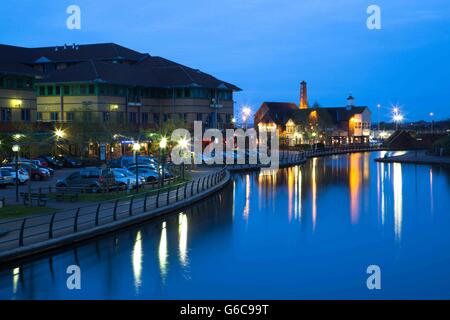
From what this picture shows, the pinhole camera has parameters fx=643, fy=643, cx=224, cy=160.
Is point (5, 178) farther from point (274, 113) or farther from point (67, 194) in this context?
point (274, 113)

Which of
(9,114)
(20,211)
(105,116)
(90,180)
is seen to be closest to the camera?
(20,211)

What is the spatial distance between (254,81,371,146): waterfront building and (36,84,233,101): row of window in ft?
131

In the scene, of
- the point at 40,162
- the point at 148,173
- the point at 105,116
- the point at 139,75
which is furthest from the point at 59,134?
the point at 139,75

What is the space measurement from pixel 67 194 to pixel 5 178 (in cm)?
986

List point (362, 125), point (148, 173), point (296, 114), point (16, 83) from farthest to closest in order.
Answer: point (362, 125)
point (296, 114)
point (16, 83)
point (148, 173)

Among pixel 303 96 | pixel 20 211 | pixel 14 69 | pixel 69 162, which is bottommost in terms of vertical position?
pixel 20 211

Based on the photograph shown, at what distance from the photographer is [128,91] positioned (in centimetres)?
7550

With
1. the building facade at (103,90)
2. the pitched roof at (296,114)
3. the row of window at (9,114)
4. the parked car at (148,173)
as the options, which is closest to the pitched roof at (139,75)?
the building facade at (103,90)

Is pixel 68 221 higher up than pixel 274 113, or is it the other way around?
pixel 274 113

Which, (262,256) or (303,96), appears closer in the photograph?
(262,256)

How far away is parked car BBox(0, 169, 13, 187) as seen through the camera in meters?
40.9

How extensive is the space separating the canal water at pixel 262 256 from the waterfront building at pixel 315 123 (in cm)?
8403

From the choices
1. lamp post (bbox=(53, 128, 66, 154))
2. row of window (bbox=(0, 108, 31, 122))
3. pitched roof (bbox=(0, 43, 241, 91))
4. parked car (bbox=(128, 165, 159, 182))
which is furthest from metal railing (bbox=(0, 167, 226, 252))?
pitched roof (bbox=(0, 43, 241, 91))
